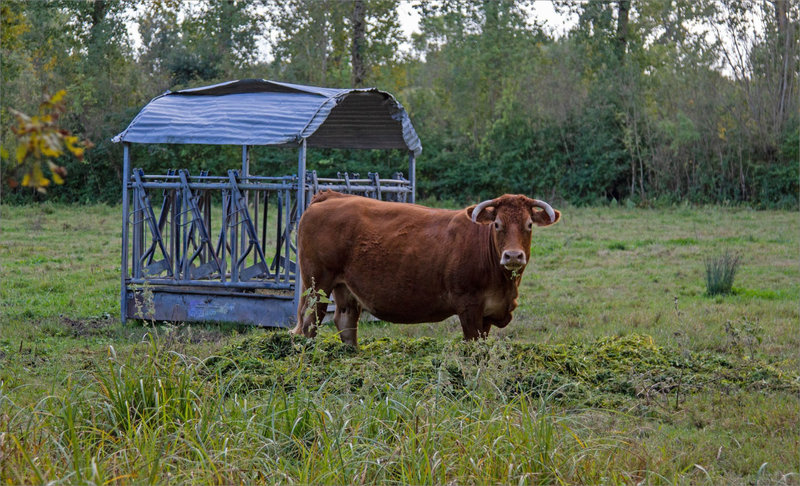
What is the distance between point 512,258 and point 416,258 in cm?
120

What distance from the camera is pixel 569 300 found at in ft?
37.9

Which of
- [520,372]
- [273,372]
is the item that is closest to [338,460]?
[273,372]

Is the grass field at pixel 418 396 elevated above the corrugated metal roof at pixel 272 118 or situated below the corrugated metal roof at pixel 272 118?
below

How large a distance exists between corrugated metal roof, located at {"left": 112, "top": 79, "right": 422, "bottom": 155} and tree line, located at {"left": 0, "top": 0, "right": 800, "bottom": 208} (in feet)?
46.5

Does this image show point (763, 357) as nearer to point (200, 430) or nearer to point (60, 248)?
point (200, 430)

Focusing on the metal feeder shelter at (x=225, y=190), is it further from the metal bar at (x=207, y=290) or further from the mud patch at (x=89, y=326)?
the mud patch at (x=89, y=326)

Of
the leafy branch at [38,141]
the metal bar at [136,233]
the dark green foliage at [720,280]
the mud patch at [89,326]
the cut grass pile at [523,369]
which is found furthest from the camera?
the dark green foliage at [720,280]

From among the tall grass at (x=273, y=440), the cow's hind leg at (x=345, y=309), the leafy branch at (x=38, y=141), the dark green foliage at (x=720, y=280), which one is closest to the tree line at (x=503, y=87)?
the dark green foliage at (x=720, y=280)

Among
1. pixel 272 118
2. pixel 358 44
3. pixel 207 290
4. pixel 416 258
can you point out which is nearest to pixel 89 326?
pixel 207 290

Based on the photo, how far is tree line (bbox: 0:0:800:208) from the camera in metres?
24.6

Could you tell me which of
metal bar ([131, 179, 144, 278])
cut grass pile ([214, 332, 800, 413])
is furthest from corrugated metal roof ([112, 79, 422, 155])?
cut grass pile ([214, 332, 800, 413])

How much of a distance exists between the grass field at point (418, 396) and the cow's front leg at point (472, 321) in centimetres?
20

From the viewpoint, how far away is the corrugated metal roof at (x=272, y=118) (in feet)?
31.0

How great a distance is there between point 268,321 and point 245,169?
2871 mm
